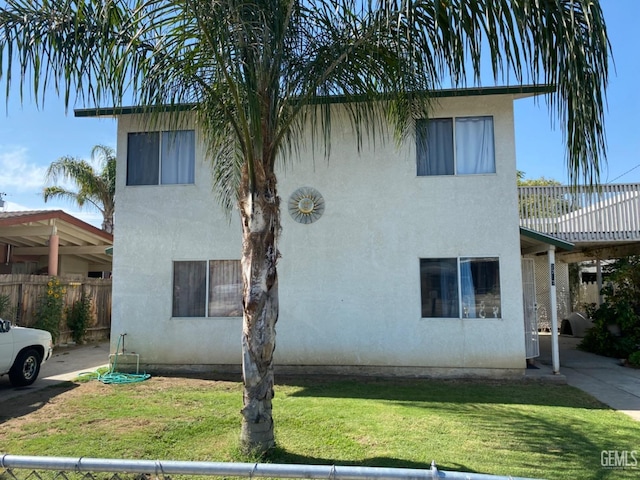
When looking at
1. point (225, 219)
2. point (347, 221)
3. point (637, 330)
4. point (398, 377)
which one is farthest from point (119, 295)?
point (637, 330)

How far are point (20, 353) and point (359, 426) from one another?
7.05m

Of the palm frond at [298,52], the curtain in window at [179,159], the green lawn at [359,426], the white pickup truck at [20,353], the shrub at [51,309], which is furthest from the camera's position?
the shrub at [51,309]

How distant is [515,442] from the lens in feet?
18.5

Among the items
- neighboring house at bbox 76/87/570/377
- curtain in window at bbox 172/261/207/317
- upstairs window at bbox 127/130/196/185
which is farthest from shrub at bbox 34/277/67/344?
curtain in window at bbox 172/261/207/317

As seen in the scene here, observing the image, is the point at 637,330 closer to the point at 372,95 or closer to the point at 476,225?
the point at 476,225

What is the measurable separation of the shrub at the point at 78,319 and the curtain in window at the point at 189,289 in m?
7.28

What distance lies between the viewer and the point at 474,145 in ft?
32.3

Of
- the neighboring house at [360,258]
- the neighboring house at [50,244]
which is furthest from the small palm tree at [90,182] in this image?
the neighboring house at [360,258]

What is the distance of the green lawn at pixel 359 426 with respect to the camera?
5074 mm

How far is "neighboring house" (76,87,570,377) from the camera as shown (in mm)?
9500

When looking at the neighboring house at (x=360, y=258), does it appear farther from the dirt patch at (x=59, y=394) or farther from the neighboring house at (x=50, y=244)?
the neighboring house at (x=50, y=244)

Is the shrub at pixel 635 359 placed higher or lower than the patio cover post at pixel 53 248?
lower

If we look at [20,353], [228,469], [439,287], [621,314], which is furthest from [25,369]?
[621,314]

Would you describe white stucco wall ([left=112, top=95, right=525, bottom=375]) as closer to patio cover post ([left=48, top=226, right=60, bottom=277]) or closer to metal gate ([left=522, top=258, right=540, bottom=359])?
metal gate ([left=522, top=258, right=540, bottom=359])
